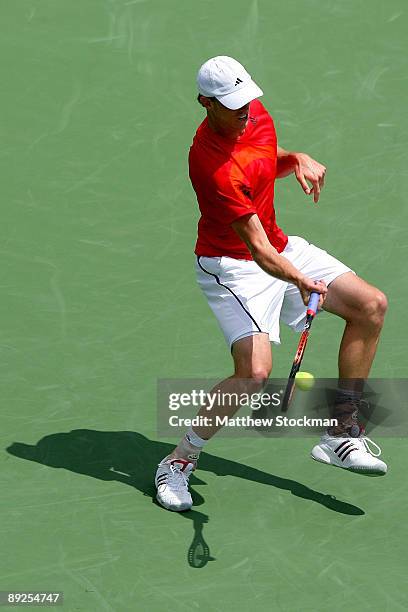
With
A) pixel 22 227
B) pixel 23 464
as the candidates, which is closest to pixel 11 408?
pixel 23 464

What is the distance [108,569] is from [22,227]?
13.8ft

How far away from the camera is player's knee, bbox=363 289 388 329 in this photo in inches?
379

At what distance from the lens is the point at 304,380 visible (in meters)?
9.70

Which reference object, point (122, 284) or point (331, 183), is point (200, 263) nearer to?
point (122, 284)

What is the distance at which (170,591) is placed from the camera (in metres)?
8.45

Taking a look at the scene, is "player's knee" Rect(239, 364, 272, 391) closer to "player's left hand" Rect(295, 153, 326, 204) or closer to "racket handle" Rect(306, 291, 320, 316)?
"racket handle" Rect(306, 291, 320, 316)

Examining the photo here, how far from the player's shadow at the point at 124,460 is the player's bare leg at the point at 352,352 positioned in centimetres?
31

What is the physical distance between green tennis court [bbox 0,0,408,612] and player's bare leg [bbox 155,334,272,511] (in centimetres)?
13

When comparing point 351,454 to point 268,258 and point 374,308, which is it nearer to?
point 374,308

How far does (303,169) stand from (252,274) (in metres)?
0.75

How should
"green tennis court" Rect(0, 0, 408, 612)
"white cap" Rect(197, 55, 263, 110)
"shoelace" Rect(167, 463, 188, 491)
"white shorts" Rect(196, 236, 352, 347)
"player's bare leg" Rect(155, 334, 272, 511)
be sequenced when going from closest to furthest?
"green tennis court" Rect(0, 0, 408, 612)
"white cap" Rect(197, 55, 263, 110)
"player's bare leg" Rect(155, 334, 272, 511)
"shoelace" Rect(167, 463, 188, 491)
"white shorts" Rect(196, 236, 352, 347)

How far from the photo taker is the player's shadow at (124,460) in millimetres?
9578
